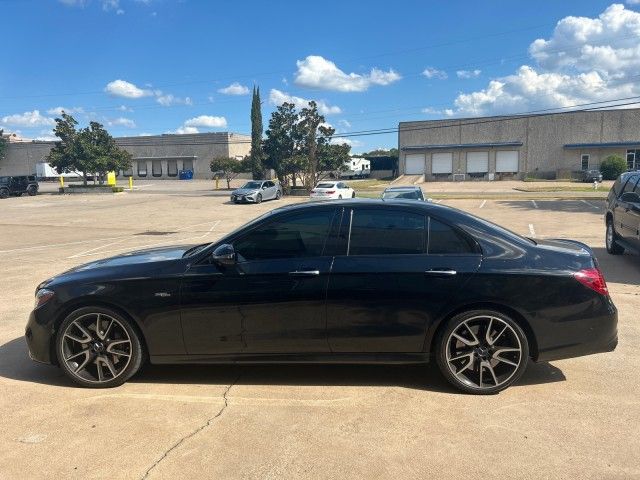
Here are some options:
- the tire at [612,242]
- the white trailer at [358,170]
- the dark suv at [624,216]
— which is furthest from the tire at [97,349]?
the white trailer at [358,170]

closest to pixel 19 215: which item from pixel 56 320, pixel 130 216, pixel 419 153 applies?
pixel 130 216

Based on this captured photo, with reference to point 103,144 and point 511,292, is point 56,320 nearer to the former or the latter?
point 511,292

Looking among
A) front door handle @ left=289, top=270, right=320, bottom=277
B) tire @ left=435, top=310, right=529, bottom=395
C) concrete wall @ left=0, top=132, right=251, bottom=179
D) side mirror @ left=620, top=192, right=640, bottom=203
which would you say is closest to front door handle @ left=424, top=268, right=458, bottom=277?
tire @ left=435, top=310, right=529, bottom=395

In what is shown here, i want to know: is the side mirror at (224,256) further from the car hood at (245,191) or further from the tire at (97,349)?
the car hood at (245,191)

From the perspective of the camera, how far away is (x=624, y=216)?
9.56m

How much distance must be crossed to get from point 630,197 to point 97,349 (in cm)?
878

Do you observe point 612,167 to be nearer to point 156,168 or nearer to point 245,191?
point 245,191

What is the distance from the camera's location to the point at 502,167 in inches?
2596

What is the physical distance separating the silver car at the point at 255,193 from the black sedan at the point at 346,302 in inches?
1132

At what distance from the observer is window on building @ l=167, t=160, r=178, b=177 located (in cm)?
8044

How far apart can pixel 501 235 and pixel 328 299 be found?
4.95 feet

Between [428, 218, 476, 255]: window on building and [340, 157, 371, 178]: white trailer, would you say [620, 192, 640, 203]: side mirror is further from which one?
[340, 157, 371, 178]: white trailer

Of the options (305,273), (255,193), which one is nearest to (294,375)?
(305,273)

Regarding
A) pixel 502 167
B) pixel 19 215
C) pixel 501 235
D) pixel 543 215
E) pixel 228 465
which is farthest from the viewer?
pixel 502 167
